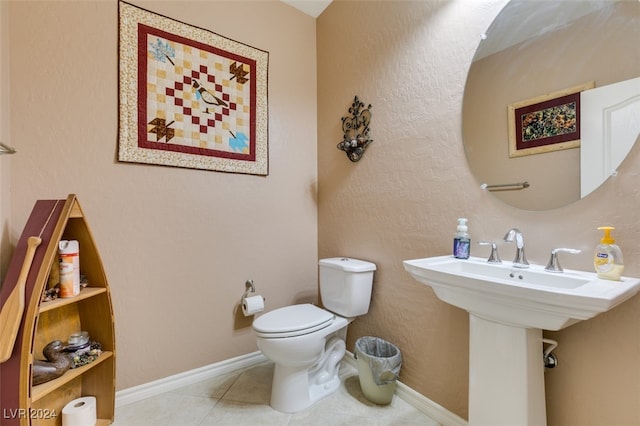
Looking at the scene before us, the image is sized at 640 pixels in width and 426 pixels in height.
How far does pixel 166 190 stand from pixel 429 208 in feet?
4.75

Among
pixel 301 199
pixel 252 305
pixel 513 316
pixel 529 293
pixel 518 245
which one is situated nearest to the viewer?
pixel 529 293

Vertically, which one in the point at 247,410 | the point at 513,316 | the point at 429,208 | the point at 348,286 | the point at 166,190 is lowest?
the point at 247,410

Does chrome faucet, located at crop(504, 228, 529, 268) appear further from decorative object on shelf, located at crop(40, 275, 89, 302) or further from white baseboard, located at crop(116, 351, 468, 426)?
decorative object on shelf, located at crop(40, 275, 89, 302)

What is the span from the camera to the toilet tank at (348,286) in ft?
5.28

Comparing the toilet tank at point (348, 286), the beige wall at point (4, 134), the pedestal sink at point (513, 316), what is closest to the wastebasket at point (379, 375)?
the toilet tank at point (348, 286)

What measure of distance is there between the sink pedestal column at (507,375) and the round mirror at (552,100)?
0.48 m

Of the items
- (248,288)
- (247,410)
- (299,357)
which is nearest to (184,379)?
(247,410)

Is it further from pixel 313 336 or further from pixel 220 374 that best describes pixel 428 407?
pixel 220 374

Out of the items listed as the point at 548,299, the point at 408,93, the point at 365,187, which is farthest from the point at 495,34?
the point at 548,299

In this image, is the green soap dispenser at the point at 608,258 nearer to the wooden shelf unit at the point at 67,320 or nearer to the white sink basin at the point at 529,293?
the white sink basin at the point at 529,293

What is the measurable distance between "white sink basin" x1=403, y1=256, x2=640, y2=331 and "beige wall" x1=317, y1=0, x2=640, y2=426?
11 centimetres

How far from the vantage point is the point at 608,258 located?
83cm

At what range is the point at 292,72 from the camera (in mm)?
2088

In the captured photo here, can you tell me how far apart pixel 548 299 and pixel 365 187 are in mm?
1166
